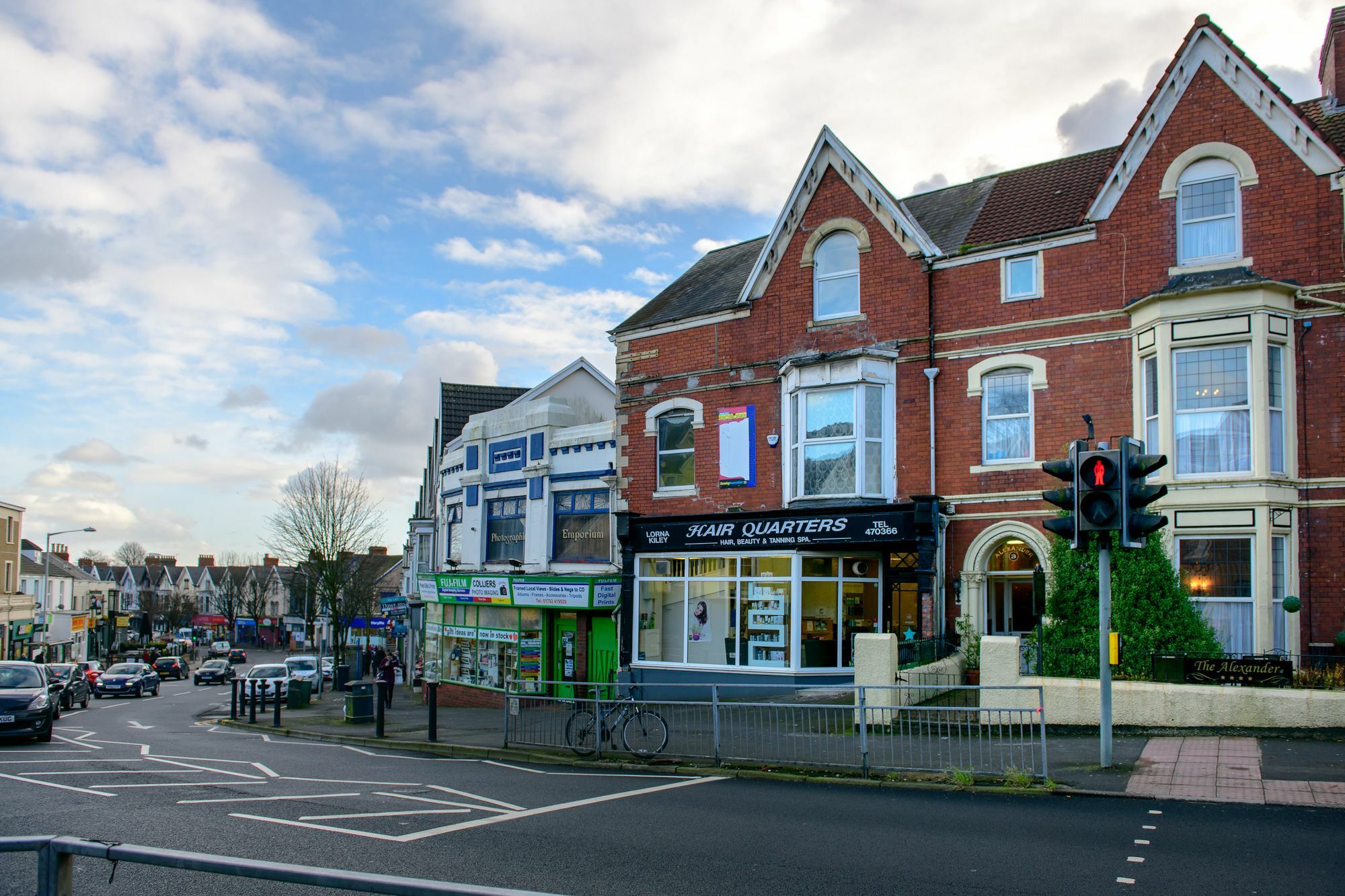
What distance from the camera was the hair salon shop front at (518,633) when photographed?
25.0 metres

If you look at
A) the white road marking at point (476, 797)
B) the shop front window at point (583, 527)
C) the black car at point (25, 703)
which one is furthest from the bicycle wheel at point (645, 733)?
the shop front window at point (583, 527)

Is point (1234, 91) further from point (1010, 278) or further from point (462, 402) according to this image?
point (462, 402)

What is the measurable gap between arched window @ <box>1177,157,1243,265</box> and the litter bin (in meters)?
17.9

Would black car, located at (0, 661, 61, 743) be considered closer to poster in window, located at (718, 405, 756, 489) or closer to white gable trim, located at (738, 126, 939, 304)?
poster in window, located at (718, 405, 756, 489)

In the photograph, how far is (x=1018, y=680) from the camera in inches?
580

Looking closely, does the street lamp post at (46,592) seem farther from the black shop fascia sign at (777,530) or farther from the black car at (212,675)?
the black shop fascia sign at (777,530)

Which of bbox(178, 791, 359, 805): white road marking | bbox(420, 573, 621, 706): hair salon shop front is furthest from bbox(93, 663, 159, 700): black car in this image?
bbox(178, 791, 359, 805): white road marking

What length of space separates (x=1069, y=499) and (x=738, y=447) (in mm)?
10855

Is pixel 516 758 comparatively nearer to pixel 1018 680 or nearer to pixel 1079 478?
pixel 1018 680

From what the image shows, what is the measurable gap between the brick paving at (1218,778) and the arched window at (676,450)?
39.2ft

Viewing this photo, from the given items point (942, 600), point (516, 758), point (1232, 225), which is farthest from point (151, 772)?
point (1232, 225)

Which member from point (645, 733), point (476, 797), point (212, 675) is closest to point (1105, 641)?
point (645, 733)

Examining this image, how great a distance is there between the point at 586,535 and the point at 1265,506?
1546 centimetres

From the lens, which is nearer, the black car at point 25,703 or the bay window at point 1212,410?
the bay window at point 1212,410
